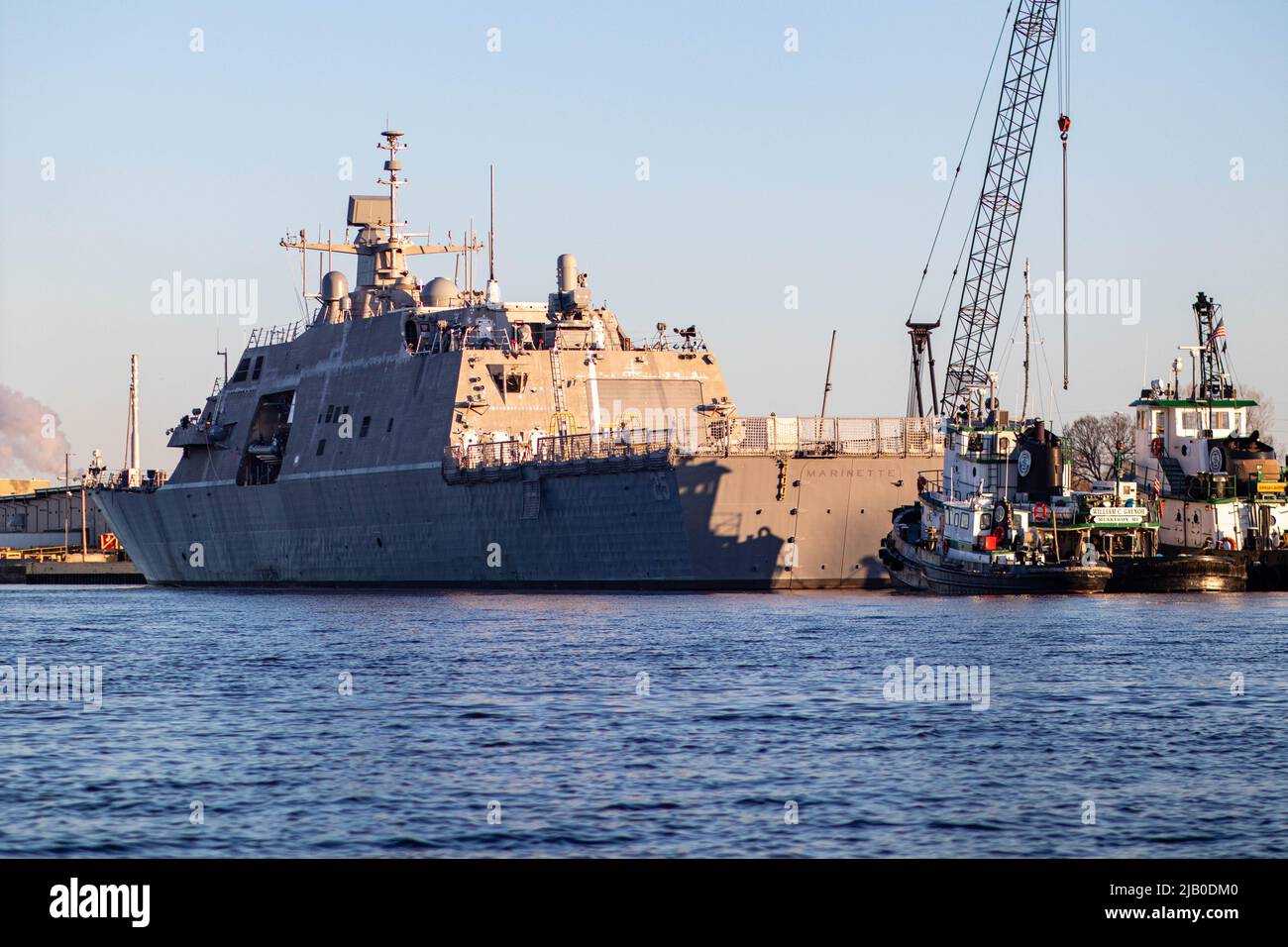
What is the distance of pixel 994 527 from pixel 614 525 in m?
14.9

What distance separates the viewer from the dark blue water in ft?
67.9

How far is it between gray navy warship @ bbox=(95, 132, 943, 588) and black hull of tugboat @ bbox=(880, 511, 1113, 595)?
11.5ft

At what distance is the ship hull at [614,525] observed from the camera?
6538 cm

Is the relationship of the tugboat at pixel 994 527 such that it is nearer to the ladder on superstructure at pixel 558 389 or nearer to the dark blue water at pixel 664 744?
the dark blue water at pixel 664 744

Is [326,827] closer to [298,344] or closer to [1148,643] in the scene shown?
[1148,643]

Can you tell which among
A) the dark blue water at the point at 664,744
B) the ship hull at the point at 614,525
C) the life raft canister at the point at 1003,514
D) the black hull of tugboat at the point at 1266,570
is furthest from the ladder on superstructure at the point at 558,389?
the black hull of tugboat at the point at 1266,570

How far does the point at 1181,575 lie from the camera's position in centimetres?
6091
